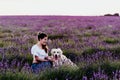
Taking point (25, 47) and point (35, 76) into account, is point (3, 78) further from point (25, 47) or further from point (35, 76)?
point (25, 47)

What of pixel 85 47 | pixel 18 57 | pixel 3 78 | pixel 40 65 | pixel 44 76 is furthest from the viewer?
pixel 85 47

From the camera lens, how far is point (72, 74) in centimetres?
628

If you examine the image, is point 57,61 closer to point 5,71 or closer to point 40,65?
point 40,65

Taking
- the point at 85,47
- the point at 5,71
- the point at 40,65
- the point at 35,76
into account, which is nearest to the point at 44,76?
the point at 35,76

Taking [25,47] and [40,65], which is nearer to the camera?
[40,65]

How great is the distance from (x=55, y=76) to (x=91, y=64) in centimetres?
84

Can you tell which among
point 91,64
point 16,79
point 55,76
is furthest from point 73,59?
point 16,79

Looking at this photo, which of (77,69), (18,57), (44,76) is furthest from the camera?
(18,57)

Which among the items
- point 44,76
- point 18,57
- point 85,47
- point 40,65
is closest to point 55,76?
point 44,76

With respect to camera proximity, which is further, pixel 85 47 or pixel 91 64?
pixel 85 47

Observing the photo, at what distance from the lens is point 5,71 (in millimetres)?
5879

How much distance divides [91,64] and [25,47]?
358 centimetres

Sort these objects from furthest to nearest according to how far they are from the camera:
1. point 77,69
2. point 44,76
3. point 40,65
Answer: point 40,65, point 77,69, point 44,76

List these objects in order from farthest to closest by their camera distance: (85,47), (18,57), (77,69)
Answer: (85,47)
(18,57)
(77,69)
